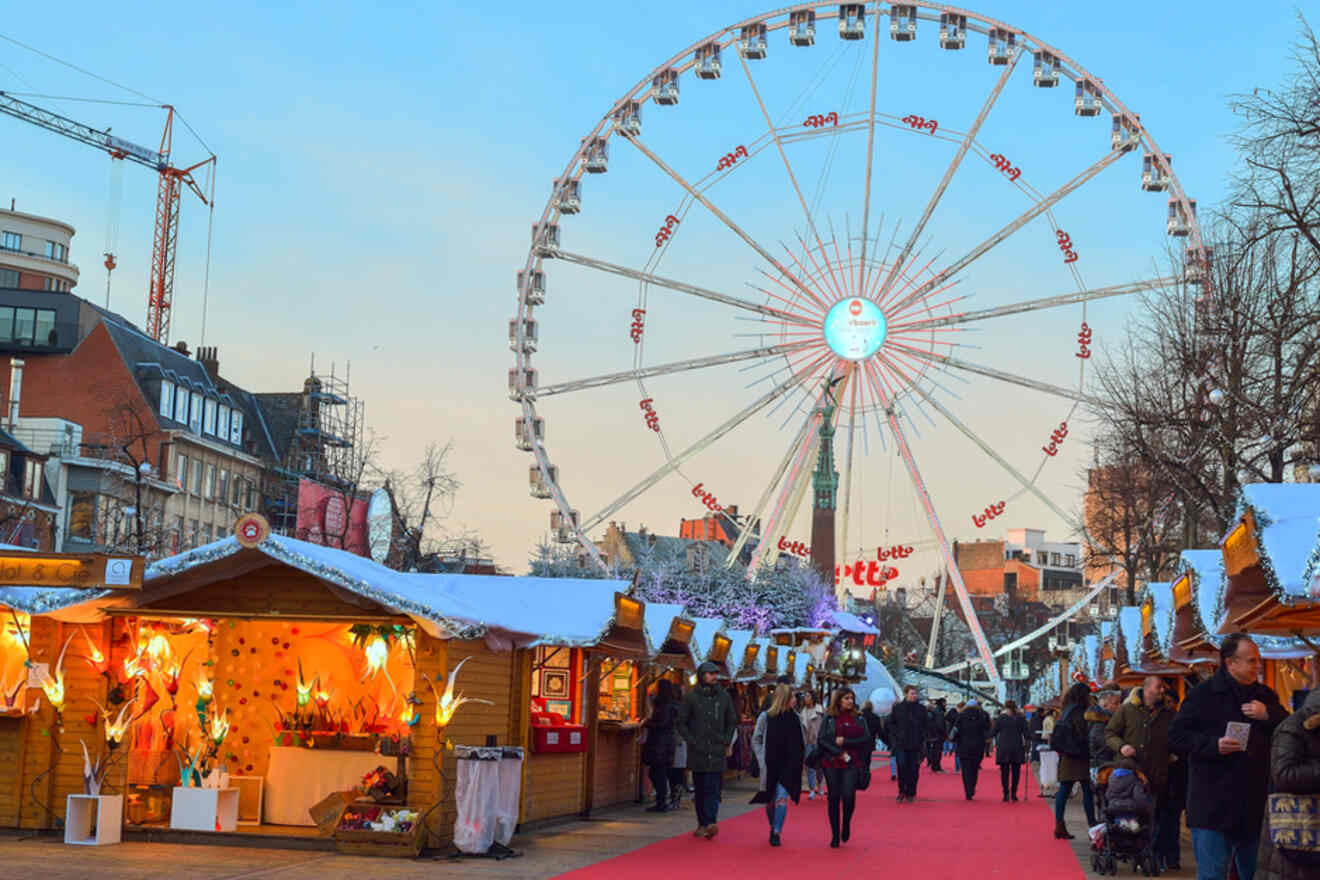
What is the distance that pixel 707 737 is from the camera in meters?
20.0

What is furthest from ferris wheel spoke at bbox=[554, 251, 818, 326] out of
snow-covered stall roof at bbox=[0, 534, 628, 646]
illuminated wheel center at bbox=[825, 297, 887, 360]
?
snow-covered stall roof at bbox=[0, 534, 628, 646]

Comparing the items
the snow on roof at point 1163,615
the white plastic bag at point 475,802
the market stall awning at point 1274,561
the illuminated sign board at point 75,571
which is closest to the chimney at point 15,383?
the illuminated sign board at point 75,571

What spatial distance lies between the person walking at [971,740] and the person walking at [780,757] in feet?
32.2

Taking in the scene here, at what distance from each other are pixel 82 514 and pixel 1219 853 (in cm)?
5520

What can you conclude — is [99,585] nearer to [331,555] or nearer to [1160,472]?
[331,555]

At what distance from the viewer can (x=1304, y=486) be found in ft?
40.9

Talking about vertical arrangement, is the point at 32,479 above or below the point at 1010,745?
above

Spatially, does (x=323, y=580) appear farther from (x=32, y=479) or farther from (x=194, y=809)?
(x=32, y=479)

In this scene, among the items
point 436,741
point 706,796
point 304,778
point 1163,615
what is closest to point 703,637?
point 706,796

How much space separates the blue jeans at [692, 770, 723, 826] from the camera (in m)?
20.1

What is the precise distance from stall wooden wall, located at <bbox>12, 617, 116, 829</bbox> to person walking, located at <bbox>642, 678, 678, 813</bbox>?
350 inches

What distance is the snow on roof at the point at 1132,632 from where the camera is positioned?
869 inches

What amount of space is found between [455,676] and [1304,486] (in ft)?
28.4

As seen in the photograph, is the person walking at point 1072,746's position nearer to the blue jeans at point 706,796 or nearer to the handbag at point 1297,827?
the blue jeans at point 706,796
